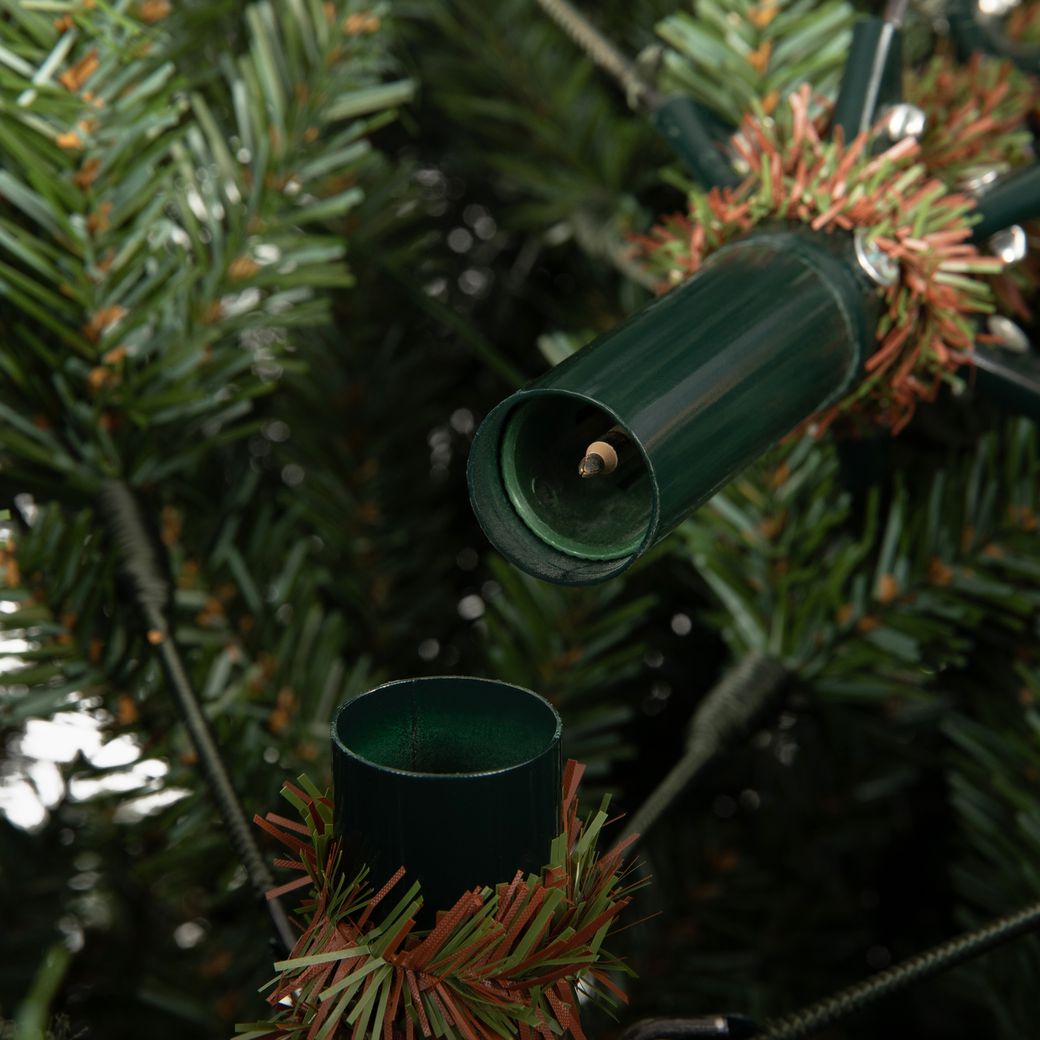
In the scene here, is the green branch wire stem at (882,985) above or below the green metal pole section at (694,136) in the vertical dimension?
below

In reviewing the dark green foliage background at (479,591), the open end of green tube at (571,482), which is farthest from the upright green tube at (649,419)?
the dark green foliage background at (479,591)

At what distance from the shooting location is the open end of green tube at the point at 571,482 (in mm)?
188

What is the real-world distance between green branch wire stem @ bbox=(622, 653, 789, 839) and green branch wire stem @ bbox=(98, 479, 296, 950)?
8cm

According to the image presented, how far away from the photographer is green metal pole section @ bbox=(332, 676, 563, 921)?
0.17 meters

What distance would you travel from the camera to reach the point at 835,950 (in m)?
0.35

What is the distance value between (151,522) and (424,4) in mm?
204

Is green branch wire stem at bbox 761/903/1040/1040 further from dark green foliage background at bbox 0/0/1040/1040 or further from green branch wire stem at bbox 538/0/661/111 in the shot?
green branch wire stem at bbox 538/0/661/111

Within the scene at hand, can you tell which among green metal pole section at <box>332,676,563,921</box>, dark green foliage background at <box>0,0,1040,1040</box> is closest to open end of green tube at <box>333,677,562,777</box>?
green metal pole section at <box>332,676,563,921</box>

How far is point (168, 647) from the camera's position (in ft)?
0.86

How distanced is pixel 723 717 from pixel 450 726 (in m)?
0.12

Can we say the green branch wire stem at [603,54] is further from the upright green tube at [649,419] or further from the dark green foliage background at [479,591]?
the upright green tube at [649,419]

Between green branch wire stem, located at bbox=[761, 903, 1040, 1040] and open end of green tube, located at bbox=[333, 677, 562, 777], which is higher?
open end of green tube, located at bbox=[333, 677, 562, 777]

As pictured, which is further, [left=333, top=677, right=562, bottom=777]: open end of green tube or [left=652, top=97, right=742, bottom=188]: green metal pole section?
[left=652, top=97, right=742, bottom=188]: green metal pole section

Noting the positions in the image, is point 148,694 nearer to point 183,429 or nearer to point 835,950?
point 183,429
